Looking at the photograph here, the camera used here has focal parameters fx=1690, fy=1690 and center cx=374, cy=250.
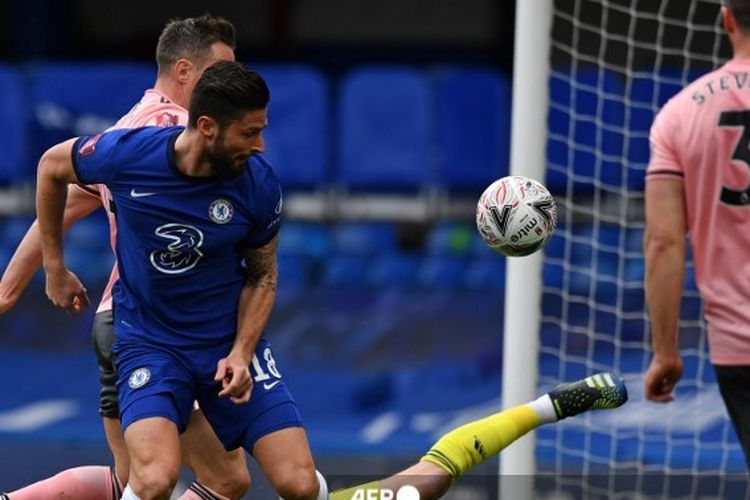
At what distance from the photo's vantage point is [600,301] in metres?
11.8

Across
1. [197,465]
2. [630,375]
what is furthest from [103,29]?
[197,465]

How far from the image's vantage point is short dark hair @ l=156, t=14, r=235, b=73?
5496 mm

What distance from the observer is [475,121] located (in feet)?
41.5

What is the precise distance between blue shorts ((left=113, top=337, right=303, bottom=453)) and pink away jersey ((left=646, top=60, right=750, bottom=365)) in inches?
52.3

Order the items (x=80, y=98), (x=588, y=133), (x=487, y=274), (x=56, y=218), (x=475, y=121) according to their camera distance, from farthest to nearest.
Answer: (x=487, y=274) < (x=80, y=98) < (x=475, y=121) < (x=588, y=133) < (x=56, y=218)

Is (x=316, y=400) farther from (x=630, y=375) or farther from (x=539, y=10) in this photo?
(x=539, y=10)

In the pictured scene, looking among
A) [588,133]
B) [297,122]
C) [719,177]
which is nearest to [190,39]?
[719,177]

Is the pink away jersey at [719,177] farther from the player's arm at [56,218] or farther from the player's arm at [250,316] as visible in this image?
the player's arm at [56,218]

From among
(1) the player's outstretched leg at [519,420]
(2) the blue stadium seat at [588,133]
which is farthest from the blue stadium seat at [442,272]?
(1) the player's outstretched leg at [519,420]

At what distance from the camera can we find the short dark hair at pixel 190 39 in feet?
18.0

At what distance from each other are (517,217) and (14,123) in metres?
8.11

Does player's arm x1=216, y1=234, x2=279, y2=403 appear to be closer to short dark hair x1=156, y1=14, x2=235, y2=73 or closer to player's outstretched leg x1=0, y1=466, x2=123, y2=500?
short dark hair x1=156, y1=14, x2=235, y2=73

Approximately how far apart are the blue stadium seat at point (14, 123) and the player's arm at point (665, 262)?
868 centimetres

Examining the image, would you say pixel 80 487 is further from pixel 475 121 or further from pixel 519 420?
pixel 475 121
